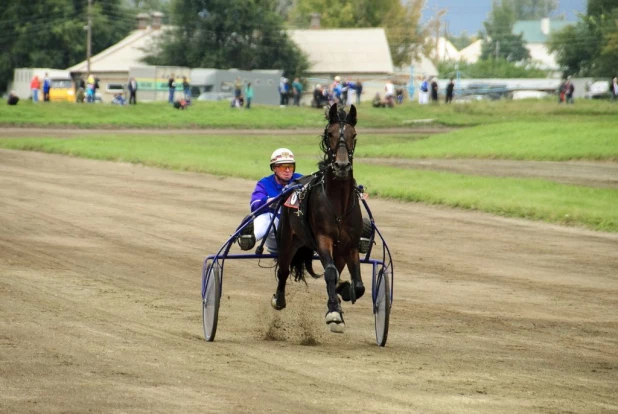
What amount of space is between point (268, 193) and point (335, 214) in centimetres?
126

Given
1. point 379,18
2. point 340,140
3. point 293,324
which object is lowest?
point 293,324

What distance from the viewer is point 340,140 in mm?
8422

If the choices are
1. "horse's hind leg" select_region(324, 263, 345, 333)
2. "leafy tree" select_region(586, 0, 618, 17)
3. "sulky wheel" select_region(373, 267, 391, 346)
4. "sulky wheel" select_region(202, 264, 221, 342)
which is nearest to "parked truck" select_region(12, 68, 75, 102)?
"leafy tree" select_region(586, 0, 618, 17)

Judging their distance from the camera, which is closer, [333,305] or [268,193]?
[333,305]

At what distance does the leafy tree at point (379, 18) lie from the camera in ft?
316

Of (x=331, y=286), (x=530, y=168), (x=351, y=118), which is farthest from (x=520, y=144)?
(x=331, y=286)

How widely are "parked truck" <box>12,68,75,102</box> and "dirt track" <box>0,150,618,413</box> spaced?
152 ft

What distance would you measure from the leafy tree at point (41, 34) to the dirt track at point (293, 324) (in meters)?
62.0

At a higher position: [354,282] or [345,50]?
[345,50]

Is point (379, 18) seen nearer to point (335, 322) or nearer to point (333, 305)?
point (333, 305)

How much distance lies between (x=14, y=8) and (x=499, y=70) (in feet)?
164

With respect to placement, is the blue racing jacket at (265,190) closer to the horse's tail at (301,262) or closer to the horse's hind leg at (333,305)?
the horse's tail at (301,262)

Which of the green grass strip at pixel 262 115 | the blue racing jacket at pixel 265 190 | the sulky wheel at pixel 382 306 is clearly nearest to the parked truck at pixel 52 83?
the green grass strip at pixel 262 115

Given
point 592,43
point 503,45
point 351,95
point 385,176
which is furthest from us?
point 503,45
